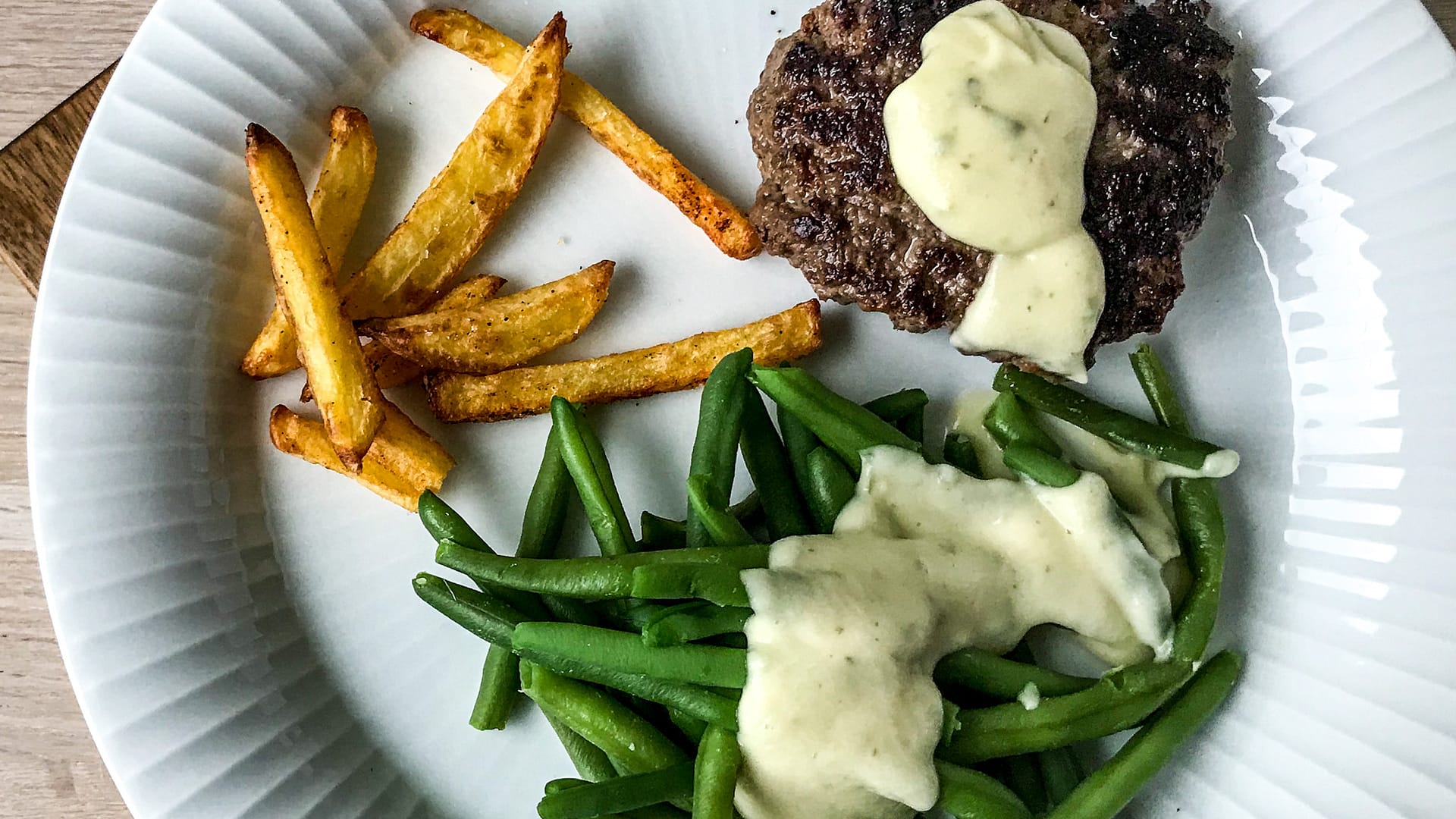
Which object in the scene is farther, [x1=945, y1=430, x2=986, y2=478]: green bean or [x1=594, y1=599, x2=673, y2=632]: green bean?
[x1=945, y1=430, x2=986, y2=478]: green bean

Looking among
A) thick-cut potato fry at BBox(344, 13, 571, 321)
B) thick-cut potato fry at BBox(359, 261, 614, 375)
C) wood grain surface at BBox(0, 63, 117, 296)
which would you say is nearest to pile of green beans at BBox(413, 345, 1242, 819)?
thick-cut potato fry at BBox(359, 261, 614, 375)

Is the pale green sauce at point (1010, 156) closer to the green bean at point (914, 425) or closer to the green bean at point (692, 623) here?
the green bean at point (914, 425)

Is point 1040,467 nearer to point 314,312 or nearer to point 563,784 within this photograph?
point 563,784

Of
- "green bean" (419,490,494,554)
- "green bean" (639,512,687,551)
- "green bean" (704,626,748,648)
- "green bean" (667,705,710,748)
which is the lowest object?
"green bean" (667,705,710,748)

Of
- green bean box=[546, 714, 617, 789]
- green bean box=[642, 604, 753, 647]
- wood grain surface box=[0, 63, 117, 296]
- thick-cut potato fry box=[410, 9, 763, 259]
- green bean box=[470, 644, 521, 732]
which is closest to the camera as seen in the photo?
green bean box=[642, 604, 753, 647]

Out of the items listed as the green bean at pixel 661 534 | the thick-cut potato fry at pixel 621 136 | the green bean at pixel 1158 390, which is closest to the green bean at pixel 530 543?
the green bean at pixel 661 534

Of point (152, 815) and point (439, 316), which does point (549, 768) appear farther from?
point (439, 316)

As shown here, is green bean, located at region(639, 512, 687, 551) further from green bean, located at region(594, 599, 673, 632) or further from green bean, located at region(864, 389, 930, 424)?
green bean, located at region(864, 389, 930, 424)
